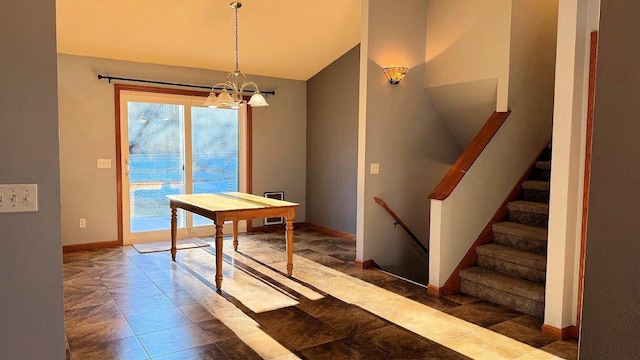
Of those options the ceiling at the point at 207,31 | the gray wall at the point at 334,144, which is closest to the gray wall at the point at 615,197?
the ceiling at the point at 207,31

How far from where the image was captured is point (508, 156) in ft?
13.8

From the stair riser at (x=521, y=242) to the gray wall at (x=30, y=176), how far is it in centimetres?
352

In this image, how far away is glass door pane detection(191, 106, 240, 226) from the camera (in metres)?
6.26

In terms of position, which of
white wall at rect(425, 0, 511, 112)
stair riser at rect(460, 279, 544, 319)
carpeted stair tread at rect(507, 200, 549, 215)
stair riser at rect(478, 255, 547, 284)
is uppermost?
white wall at rect(425, 0, 511, 112)

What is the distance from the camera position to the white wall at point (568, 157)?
2.97 meters

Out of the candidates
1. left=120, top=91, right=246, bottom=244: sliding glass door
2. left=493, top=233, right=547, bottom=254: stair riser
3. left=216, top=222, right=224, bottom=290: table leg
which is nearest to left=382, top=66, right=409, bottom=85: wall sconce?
left=493, top=233, right=547, bottom=254: stair riser

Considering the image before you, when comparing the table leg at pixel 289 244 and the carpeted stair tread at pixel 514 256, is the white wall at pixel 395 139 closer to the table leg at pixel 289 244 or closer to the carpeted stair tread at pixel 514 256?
the table leg at pixel 289 244

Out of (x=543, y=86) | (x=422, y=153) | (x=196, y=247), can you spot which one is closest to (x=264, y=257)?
(x=196, y=247)

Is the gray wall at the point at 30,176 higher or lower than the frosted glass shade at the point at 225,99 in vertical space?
lower

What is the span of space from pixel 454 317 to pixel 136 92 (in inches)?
182

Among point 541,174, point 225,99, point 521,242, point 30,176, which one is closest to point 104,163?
point 225,99

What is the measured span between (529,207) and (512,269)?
24.7 inches

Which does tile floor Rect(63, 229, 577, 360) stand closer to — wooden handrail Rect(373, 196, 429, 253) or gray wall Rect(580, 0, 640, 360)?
wooden handrail Rect(373, 196, 429, 253)

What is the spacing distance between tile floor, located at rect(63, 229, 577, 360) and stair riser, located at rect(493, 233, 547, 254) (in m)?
0.64
